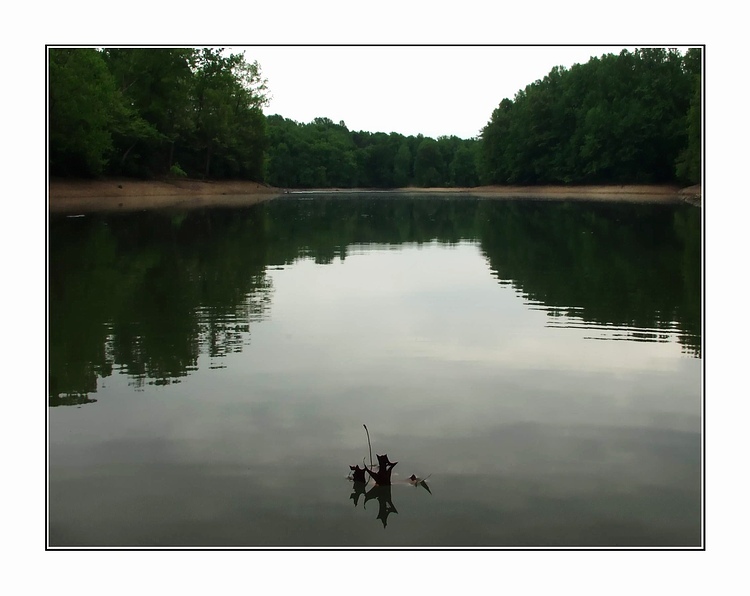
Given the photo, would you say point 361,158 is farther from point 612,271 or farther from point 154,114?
point 612,271

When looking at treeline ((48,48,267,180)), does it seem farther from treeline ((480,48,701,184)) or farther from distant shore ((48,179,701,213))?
treeline ((480,48,701,184))

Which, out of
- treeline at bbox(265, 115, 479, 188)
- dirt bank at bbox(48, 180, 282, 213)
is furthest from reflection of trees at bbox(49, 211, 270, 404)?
treeline at bbox(265, 115, 479, 188)

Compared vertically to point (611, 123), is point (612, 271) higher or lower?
lower

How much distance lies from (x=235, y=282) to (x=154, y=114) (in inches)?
2180

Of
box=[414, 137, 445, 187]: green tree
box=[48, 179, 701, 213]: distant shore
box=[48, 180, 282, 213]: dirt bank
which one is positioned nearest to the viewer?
box=[48, 180, 282, 213]: dirt bank

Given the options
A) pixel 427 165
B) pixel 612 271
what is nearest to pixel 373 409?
pixel 612 271

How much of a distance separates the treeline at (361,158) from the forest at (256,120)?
124ft

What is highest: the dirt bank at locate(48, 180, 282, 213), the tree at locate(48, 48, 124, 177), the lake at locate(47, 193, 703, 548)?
the tree at locate(48, 48, 124, 177)

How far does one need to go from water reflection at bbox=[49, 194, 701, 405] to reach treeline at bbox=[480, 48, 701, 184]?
38609 mm

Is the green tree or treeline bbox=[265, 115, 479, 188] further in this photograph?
the green tree

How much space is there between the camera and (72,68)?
156ft

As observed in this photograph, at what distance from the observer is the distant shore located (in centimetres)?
4644

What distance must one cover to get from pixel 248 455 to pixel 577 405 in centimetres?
306

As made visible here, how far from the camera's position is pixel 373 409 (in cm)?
717
